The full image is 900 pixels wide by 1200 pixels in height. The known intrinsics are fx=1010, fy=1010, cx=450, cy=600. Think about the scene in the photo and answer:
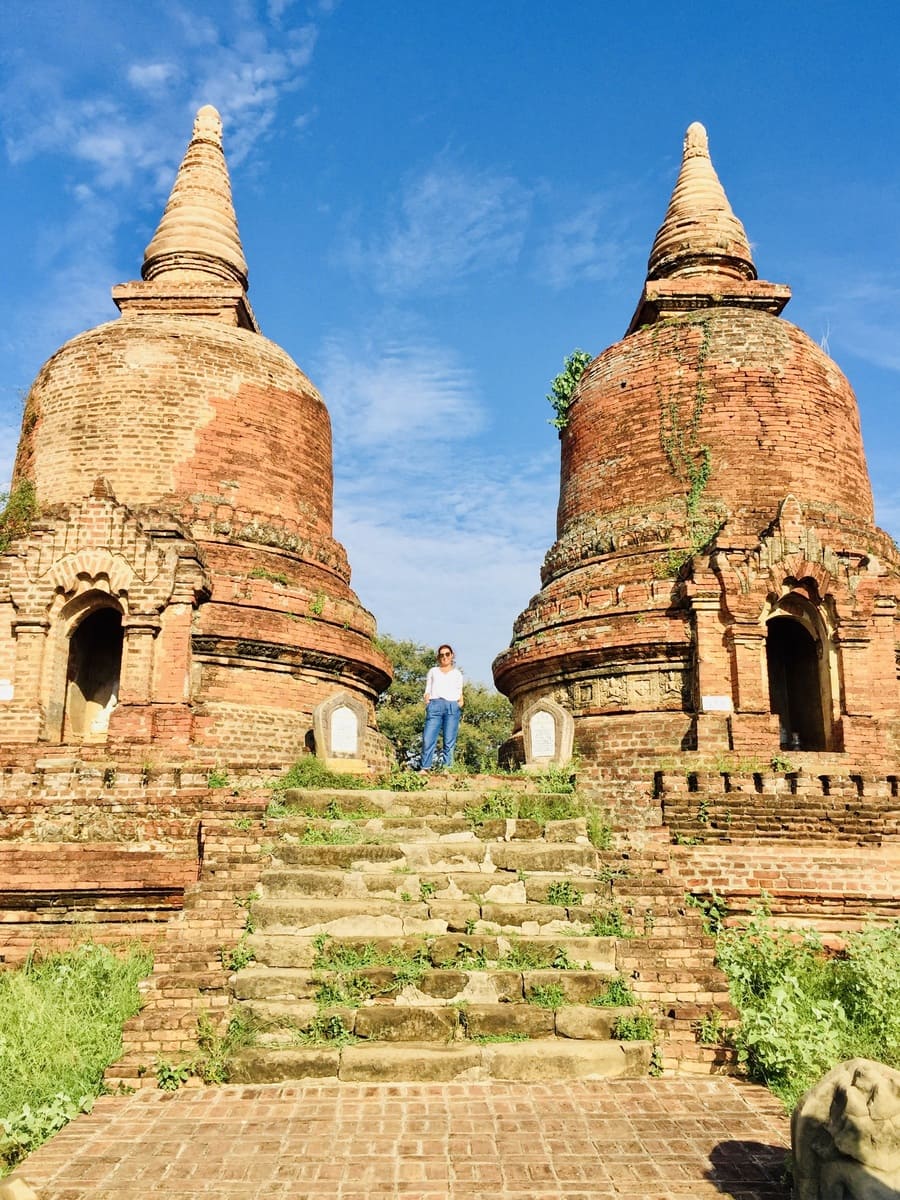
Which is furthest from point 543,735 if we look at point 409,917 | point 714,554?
point 409,917

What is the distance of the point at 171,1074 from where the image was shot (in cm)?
582

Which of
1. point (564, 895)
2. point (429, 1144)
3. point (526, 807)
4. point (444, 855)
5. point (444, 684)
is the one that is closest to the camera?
point (429, 1144)

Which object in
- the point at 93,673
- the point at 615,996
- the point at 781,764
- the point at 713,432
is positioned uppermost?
the point at 713,432

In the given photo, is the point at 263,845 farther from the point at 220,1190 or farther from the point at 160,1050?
the point at 220,1190

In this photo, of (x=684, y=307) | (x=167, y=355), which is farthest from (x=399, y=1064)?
(x=684, y=307)

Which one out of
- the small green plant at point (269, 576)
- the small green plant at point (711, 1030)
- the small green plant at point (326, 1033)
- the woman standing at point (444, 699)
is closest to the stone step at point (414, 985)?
the small green plant at point (326, 1033)

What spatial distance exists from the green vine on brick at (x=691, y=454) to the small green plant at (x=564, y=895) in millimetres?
6429

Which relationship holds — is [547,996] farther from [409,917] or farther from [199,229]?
[199,229]

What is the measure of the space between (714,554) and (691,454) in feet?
7.21

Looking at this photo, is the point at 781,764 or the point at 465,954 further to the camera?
the point at 781,764

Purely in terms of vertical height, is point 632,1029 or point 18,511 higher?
point 18,511

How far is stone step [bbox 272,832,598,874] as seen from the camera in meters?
7.79

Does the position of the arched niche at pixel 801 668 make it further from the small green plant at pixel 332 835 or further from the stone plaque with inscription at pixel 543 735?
the small green plant at pixel 332 835

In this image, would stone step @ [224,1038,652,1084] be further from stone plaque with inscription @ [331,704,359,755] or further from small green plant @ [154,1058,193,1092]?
stone plaque with inscription @ [331,704,359,755]
